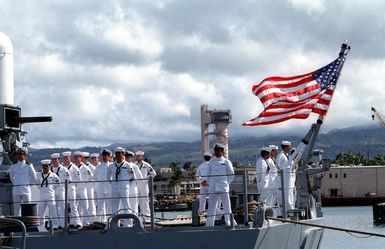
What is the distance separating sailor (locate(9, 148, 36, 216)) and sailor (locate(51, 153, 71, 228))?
1.80 ft

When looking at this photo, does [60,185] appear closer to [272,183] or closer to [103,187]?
[103,187]

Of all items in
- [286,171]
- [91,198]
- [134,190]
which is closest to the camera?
[134,190]

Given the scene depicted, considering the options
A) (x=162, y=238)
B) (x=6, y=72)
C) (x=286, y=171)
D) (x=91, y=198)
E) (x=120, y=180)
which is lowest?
(x=162, y=238)

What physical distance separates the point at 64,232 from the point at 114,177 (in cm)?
170

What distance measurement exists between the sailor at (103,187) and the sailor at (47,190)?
884mm

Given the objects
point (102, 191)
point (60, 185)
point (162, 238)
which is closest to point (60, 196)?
point (60, 185)

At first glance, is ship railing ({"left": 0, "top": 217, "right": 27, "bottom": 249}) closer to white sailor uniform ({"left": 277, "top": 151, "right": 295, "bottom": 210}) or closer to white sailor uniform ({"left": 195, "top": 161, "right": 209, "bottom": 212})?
white sailor uniform ({"left": 195, "top": 161, "right": 209, "bottom": 212})

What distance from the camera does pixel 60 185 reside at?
64.8ft

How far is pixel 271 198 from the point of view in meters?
20.2

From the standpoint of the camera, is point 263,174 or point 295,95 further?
point 295,95

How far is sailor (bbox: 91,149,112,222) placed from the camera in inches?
773

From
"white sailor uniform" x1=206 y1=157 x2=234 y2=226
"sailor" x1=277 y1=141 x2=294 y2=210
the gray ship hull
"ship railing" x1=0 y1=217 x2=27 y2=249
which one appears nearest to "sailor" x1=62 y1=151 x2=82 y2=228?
the gray ship hull

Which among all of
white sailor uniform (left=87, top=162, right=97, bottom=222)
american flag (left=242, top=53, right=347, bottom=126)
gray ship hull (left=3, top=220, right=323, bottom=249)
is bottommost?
gray ship hull (left=3, top=220, right=323, bottom=249)

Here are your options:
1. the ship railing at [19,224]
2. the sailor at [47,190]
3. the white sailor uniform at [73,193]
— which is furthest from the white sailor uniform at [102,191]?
the ship railing at [19,224]
